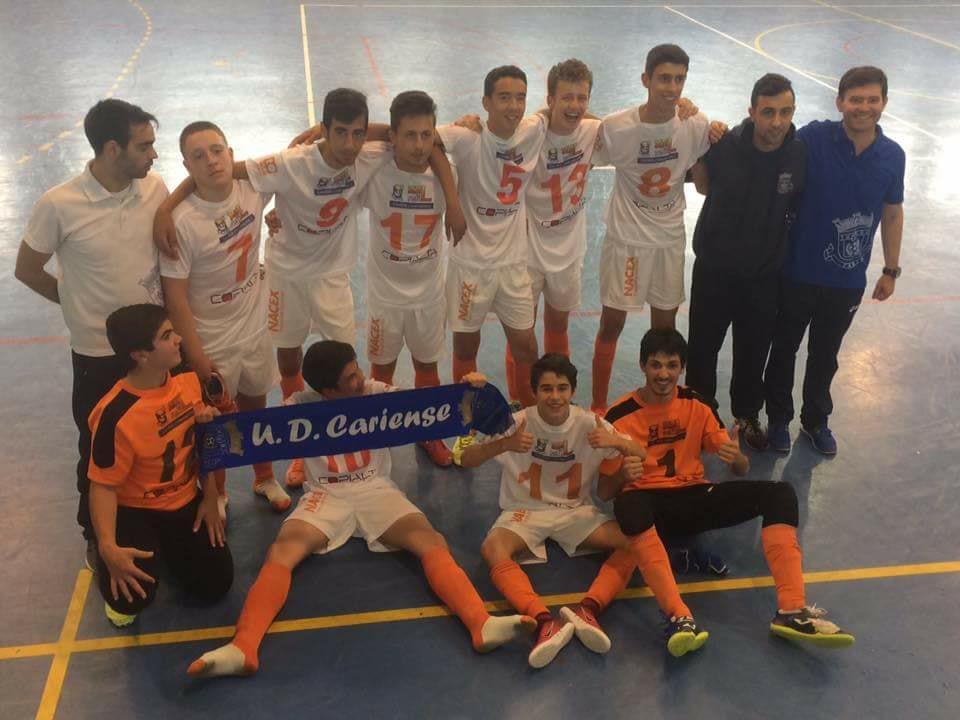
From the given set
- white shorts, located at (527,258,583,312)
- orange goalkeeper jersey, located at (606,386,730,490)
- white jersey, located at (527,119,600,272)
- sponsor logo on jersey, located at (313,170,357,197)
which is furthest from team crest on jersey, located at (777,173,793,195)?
sponsor logo on jersey, located at (313,170,357,197)

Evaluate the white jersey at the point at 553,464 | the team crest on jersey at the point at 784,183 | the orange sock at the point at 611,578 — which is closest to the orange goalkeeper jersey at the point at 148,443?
the white jersey at the point at 553,464

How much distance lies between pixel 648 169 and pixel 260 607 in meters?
3.28

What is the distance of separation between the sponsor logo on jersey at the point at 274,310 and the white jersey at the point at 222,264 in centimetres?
19

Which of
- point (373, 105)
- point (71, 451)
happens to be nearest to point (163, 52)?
point (373, 105)

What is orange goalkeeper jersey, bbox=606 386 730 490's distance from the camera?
14.8 ft

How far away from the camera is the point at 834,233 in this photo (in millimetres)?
5004

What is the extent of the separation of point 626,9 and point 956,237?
13.2 meters

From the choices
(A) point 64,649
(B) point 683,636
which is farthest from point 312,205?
(B) point 683,636

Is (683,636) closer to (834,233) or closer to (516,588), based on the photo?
(516,588)

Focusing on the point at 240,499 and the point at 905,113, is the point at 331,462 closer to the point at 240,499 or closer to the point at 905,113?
the point at 240,499

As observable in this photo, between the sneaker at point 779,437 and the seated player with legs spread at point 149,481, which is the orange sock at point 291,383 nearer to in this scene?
the seated player with legs spread at point 149,481

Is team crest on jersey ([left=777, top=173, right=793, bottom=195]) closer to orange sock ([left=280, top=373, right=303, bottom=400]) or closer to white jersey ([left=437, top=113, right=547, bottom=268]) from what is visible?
white jersey ([left=437, top=113, right=547, bottom=268])

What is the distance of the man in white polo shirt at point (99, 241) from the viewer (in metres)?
3.88

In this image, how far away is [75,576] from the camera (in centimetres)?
432
